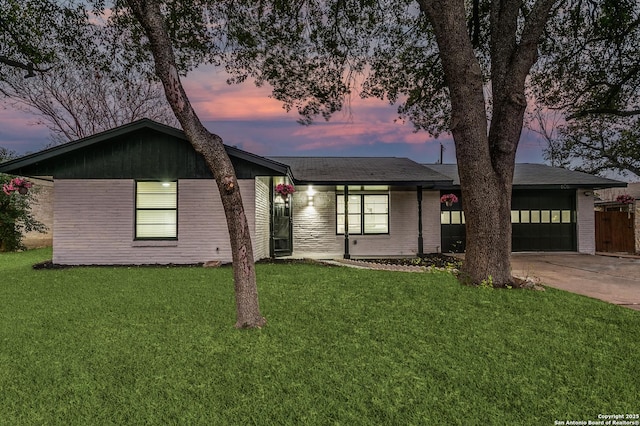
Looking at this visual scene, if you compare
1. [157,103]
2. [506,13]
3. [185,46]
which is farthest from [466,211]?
[157,103]

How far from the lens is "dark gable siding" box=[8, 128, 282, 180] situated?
10.4 m

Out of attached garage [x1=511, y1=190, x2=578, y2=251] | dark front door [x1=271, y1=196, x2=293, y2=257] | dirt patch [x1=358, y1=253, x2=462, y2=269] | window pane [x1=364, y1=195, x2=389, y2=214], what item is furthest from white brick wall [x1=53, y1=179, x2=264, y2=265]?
attached garage [x1=511, y1=190, x2=578, y2=251]

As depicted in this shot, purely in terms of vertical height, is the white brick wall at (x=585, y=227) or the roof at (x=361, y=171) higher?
the roof at (x=361, y=171)

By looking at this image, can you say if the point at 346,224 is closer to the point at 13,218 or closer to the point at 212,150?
the point at 212,150

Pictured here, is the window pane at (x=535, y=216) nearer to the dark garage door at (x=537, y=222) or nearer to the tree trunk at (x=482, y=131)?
the dark garage door at (x=537, y=222)

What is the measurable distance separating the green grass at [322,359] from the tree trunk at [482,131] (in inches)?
36.7

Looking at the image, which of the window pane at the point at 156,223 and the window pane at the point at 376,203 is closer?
the window pane at the point at 156,223

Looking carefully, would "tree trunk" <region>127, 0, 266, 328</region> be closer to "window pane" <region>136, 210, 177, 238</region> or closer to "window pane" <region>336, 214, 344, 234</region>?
"window pane" <region>136, 210, 177, 238</region>

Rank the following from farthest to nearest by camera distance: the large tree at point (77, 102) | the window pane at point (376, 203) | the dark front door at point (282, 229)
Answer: the large tree at point (77, 102) < the window pane at point (376, 203) < the dark front door at point (282, 229)

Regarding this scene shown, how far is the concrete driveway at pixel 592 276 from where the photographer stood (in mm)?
6473

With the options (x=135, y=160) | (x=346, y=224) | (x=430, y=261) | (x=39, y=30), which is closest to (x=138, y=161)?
(x=135, y=160)

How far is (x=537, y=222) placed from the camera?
14.8 meters

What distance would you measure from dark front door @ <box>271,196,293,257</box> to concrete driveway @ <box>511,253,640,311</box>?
7.20 m

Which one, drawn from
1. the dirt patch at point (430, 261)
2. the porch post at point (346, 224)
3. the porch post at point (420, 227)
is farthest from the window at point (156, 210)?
the porch post at point (420, 227)
